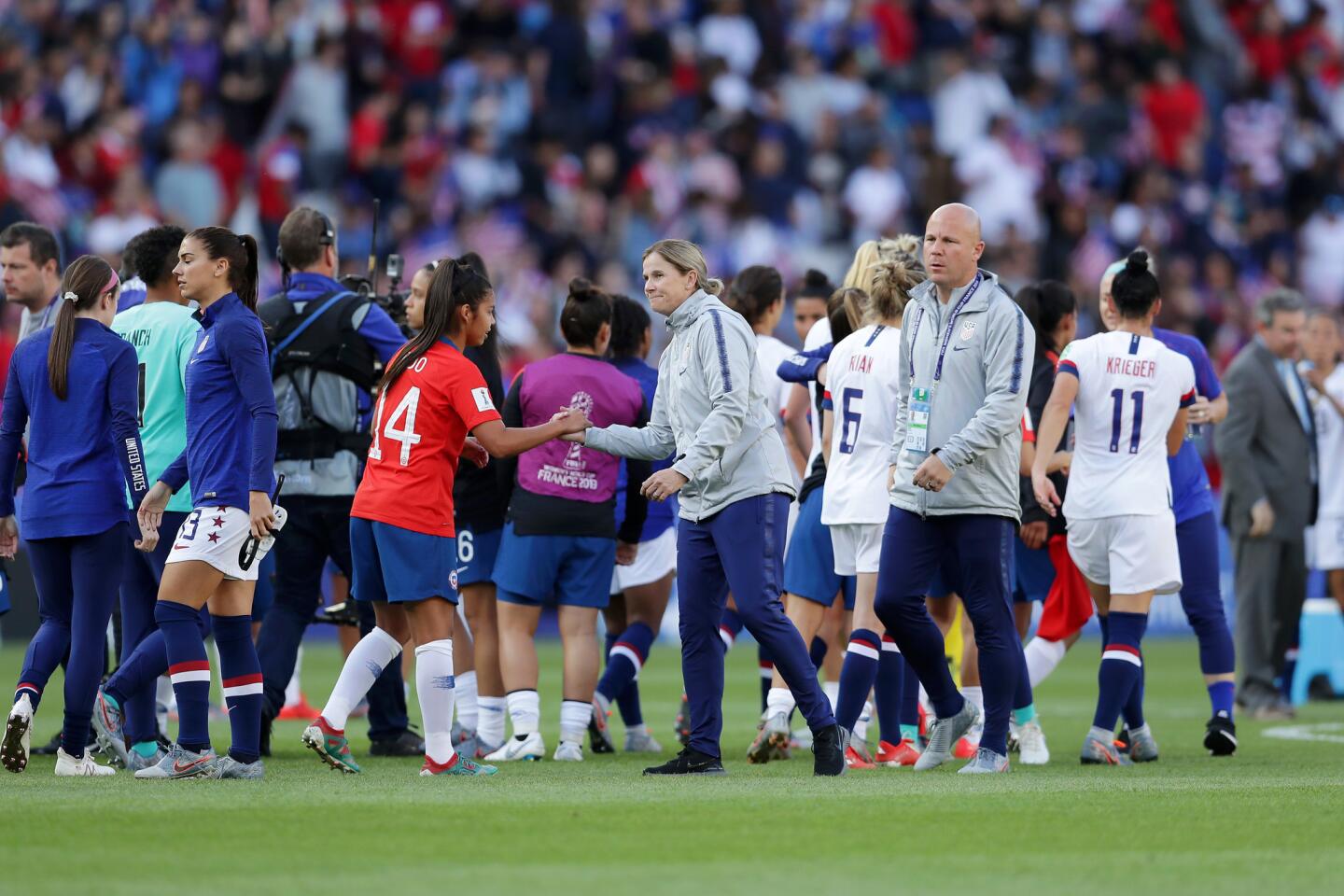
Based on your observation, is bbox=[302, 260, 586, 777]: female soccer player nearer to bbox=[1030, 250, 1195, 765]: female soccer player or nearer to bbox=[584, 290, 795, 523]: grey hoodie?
bbox=[584, 290, 795, 523]: grey hoodie

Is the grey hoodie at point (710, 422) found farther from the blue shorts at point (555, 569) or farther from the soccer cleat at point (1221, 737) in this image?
the soccer cleat at point (1221, 737)

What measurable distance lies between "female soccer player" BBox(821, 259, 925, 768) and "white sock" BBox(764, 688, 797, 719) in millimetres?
376

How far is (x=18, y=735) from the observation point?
8328 mm

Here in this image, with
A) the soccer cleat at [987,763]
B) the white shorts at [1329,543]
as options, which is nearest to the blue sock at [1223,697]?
the soccer cleat at [987,763]

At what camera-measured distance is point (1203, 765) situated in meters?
9.37

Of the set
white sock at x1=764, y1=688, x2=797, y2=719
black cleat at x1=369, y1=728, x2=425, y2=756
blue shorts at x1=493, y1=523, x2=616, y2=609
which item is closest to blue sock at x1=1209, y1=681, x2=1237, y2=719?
white sock at x1=764, y1=688, x2=797, y2=719

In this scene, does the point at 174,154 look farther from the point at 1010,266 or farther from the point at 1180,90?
the point at 1180,90

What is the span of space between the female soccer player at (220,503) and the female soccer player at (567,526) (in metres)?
1.87

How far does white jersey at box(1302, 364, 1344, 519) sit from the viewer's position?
47.4ft

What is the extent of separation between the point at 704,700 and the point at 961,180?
17.9 metres

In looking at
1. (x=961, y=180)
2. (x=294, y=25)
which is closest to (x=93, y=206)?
(x=294, y=25)

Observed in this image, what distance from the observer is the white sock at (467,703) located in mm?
10055

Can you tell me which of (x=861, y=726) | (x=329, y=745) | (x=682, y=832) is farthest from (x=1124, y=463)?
(x=329, y=745)

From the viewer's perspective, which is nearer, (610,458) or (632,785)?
(632,785)
